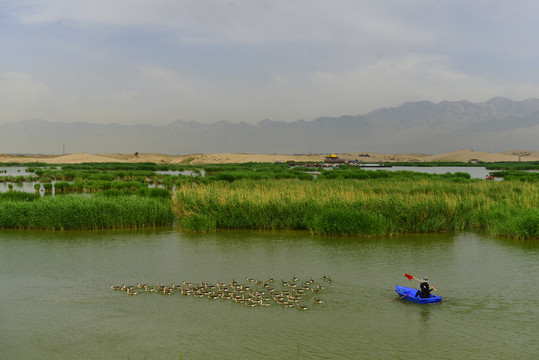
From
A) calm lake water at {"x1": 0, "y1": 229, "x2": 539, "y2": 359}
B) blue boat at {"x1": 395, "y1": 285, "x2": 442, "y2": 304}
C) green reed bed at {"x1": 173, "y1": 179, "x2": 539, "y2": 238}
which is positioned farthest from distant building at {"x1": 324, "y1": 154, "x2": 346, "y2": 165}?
blue boat at {"x1": 395, "y1": 285, "x2": 442, "y2": 304}

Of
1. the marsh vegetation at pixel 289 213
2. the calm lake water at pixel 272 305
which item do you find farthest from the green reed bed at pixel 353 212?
the calm lake water at pixel 272 305

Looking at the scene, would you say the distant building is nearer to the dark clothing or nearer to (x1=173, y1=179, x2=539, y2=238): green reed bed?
(x1=173, y1=179, x2=539, y2=238): green reed bed

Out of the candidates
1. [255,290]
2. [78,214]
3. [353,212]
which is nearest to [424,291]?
[255,290]

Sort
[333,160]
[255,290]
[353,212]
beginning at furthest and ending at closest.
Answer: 1. [333,160]
2. [353,212]
3. [255,290]

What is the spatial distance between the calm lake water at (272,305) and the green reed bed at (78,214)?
3.14m

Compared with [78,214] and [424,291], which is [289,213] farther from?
[424,291]

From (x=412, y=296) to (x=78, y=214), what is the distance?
16676 mm

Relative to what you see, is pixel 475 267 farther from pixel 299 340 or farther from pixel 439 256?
pixel 299 340

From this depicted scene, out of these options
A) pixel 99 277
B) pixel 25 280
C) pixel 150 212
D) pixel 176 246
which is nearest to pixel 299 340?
pixel 99 277

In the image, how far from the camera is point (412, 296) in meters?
12.4

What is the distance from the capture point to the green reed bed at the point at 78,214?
22.9 metres

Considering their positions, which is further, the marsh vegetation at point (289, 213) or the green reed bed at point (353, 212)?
the marsh vegetation at point (289, 213)

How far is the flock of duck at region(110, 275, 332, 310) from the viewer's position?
1242 cm

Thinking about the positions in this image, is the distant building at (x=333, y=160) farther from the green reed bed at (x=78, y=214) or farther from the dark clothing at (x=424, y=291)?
the dark clothing at (x=424, y=291)
